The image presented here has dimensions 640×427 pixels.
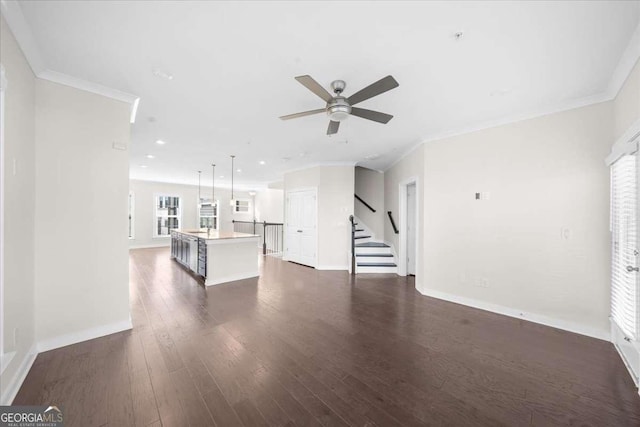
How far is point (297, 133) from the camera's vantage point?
4.02 metres

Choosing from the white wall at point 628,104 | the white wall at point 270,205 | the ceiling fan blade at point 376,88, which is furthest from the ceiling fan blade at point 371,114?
the white wall at point 270,205

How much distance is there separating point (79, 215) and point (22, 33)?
5.15 feet

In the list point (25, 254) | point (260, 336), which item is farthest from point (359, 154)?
point (25, 254)

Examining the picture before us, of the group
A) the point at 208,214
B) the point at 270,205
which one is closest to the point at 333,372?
the point at 270,205

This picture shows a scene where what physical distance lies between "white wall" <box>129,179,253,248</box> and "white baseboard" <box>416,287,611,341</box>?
9701 mm

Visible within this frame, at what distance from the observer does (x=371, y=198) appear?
7.43m

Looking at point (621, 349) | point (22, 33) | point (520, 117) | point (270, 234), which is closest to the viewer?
point (22, 33)

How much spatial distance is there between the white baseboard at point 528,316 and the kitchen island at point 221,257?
3.64m

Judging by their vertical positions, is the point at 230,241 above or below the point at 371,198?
below

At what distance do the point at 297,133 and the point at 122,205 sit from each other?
8.66 feet

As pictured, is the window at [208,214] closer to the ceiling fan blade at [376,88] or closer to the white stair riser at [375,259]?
the white stair riser at [375,259]

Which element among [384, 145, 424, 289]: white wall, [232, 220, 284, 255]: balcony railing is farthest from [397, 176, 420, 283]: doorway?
[232, 220, 284, 255]: balcony railing

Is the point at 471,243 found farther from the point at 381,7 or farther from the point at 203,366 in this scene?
the point at 203,366

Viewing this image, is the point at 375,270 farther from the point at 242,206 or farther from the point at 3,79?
the point at 242,206
